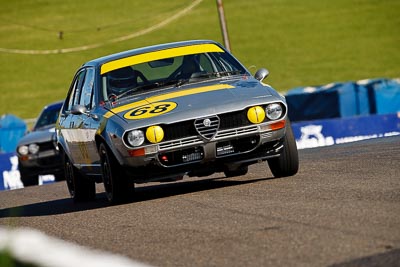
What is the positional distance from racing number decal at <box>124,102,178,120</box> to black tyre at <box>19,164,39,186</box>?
1187 centimetres

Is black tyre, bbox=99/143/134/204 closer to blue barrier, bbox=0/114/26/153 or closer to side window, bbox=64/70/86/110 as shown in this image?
side window, bbox=64/70/86/110

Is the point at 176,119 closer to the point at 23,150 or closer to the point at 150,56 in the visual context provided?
the point at 150,56

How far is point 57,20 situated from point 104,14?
9.39ft

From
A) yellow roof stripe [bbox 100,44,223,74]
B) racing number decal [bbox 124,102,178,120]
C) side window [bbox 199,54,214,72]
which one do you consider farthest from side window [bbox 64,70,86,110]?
racing number decal [bbox 124,102,178,120]

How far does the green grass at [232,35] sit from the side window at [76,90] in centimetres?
3450

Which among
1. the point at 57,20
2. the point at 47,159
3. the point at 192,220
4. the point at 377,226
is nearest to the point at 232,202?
the point at 192,220

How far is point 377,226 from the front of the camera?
686 centimetres

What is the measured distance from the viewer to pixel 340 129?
75.4 feet

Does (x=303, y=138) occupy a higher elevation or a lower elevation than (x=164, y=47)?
lower

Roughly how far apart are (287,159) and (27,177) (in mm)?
12064

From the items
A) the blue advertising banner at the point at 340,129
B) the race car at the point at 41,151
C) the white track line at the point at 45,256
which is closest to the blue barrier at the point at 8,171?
the race car at the point at 41,151

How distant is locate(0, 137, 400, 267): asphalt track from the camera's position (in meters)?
6.32

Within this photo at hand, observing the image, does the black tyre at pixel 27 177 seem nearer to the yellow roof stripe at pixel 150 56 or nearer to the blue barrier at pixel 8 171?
the blue barrier at pixel 8 171

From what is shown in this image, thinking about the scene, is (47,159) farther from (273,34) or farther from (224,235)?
(273,34)
